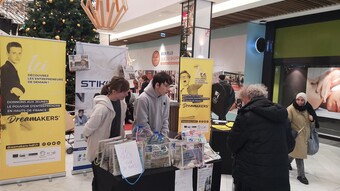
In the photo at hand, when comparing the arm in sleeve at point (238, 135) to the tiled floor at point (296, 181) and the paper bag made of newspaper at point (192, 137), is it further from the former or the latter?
the tiled floor at point (296, 181)

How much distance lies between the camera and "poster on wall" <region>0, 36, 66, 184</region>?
3.60m

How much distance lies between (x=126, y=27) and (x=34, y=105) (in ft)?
26.6

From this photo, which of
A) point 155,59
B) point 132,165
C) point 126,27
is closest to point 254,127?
point 132,165

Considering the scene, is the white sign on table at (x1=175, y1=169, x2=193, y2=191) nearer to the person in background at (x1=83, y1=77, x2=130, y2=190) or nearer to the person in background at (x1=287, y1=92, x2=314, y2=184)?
the person in background at (x1=83, y1=77, x2=130, y2=190)

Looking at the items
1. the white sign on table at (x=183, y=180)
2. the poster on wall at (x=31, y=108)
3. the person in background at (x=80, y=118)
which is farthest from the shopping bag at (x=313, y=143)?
the poster on wall at (x=31, y=108)

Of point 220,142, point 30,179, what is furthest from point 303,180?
point 30,179

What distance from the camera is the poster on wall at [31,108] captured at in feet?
11.8

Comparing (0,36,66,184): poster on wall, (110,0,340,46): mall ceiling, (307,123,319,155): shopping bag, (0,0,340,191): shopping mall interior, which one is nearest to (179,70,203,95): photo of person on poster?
(0,0,340,191): shopping mall interior

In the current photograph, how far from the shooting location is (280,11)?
7.05 metres

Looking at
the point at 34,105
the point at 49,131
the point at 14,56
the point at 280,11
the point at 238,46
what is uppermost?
the point at 280,11

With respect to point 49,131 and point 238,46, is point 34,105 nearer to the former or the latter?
point 49,131

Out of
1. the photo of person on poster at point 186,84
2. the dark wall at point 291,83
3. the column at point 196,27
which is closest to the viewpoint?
the photo of person on poster at point 186,84

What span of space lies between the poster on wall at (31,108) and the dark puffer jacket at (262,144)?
2.65 metres

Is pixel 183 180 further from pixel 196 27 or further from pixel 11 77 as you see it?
pixel 196 27
